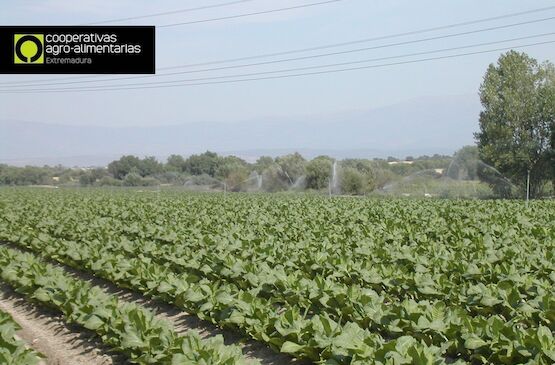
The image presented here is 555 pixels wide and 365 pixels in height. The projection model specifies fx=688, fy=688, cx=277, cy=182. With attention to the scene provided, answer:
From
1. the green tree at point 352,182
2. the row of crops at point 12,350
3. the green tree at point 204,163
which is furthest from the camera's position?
the green tree at point 204,163

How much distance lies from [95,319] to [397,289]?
350 centimetres

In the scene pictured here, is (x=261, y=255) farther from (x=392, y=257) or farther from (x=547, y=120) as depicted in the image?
(x=547, y=120)

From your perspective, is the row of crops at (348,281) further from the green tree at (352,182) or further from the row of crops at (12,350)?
the green tree at (352,182)

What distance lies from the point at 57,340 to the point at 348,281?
12.3 feet

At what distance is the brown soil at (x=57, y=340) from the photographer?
7.02 meters

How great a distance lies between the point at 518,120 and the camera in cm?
4069

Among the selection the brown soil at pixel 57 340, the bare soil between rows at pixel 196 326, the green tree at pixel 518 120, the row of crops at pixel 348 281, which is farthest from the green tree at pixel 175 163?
the brown soil at pixel 57 340

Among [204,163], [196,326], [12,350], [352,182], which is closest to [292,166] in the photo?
[352,182]

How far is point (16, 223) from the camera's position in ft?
61.8

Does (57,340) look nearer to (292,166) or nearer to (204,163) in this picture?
(292,166)

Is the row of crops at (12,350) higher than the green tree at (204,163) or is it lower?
lower

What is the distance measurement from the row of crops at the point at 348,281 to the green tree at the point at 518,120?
77.4ft

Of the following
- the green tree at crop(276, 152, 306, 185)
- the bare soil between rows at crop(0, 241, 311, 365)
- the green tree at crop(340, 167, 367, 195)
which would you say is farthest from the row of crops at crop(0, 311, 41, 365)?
the green tree at crop(276, 152, 306, 185)

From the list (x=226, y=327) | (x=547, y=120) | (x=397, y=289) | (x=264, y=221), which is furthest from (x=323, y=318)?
(x=547, y=120)
